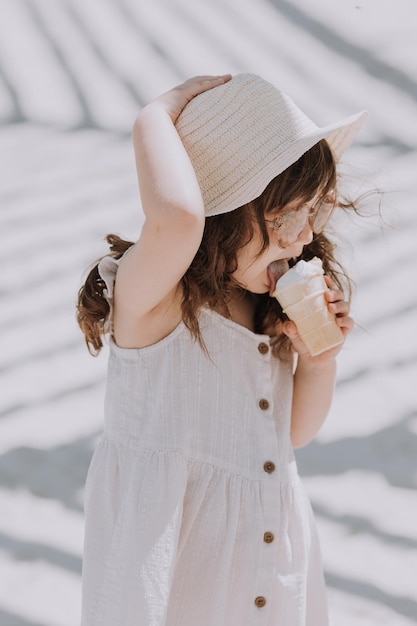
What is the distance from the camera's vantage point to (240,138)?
1.15 m

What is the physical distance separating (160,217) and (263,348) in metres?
0.28

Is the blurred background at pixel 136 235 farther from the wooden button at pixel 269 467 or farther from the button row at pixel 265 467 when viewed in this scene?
the wooden button at pixel 269 467

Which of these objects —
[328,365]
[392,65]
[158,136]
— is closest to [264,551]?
[328,365]

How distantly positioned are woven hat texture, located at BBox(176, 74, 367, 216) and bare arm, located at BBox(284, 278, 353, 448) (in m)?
0.22

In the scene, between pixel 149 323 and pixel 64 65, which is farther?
pixel 64 65

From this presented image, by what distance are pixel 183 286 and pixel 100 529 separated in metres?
0.31

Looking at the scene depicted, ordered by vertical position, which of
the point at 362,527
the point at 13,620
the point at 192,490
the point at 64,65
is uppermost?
the point at 64,65

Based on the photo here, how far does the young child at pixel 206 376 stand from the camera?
114 centimetres

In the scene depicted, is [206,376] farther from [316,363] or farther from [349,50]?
[349,50]

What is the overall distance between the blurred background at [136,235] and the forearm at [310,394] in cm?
28

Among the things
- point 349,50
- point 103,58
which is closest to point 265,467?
point 349,50

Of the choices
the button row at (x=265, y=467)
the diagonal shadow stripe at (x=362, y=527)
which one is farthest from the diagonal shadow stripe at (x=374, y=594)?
the button row at (x=265, y=467)

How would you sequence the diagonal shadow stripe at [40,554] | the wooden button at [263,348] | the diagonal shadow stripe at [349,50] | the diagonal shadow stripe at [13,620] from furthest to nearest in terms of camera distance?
the diagonal shadow stripe at [349,50] → the diagonal shadow stripe at [40,554] → the diagonal shadow stripe at [13,620] → the wooden button at [263,348]

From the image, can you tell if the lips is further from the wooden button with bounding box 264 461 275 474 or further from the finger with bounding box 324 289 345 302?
the wooden button with bounding box 264 461 275 474
